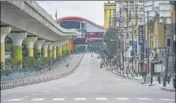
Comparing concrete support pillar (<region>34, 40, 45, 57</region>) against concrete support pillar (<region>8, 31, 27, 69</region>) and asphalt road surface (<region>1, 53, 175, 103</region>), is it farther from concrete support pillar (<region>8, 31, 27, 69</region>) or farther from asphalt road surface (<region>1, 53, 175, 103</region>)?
asphalt road surface (<region>1, 53, 175, 103</region>)

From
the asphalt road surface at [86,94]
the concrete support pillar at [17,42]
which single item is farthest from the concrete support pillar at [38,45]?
the asphalt road surface at [86,94]

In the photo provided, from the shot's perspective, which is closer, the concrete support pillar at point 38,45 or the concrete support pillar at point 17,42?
the concrete support pillar at point 17,42

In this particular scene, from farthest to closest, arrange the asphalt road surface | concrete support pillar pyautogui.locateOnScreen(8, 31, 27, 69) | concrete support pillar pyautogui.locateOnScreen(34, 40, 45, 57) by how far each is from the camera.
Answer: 1. concrete support pillar pyautogui.locateOnScreen(34, 40, 45, 57)
2. concrete support pillar pyautogui.locateOnScreen(8, 31, 27, 69)
3. the asphalt road surface

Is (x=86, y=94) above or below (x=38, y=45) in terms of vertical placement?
below

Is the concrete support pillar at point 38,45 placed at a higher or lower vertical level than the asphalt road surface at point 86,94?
higher

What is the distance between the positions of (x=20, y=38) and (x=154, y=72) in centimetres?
1964

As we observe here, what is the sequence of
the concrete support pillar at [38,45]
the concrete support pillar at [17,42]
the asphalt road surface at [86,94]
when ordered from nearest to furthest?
the asphalt road surface at [86,94]
the concrete support pillar at [17,42]
the concrete support pillar at [38,45]

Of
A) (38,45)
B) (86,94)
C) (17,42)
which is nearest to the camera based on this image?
(86,94)

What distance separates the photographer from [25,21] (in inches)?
2564

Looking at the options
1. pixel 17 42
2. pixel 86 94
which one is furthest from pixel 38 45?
pixel 86 94

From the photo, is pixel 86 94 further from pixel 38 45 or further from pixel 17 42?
pixel 38 45

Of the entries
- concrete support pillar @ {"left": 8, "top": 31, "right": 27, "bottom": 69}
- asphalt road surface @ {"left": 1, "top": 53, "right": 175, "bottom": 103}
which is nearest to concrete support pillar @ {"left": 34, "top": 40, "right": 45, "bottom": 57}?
concrete support pillar @ {"left": 8, "top": 31, "right": 27, "bottom": 69}

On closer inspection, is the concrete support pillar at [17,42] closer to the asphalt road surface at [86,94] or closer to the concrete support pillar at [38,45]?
the asphalt road surface at [86,94]

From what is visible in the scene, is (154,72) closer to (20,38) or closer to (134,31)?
(20,38)
